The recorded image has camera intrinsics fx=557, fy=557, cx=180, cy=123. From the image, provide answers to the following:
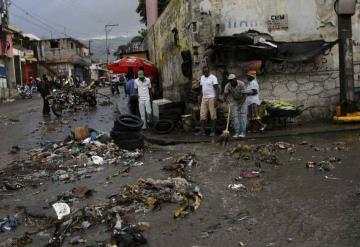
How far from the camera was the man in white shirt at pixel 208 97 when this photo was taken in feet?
46.4

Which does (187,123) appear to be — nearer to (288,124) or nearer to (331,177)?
(288,124)

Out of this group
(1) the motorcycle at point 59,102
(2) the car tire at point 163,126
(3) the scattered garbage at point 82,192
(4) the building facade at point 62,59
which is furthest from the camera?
(4) the building facade at point 62,59

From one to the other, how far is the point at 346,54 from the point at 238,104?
3.77 m

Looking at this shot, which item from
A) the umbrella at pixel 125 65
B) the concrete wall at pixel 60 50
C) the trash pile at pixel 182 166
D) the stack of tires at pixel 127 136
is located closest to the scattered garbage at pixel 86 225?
the trash pile at pixel 182 166

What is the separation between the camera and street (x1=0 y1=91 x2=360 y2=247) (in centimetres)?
625

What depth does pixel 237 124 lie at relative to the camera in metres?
13.6

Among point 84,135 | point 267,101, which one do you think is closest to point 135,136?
point 84,135

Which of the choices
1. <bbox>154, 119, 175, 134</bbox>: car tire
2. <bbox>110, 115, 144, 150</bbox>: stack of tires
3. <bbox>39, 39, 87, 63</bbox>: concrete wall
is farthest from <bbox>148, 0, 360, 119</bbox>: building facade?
<bbox>39, 39, 87, 63</bbox>: concrete wall

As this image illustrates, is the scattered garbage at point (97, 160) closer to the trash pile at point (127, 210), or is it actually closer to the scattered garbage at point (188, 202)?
the trash pile at point (127, 210)

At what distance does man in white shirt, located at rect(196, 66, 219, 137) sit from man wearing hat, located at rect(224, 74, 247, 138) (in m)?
0.62

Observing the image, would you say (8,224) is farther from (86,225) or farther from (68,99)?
(68,99)

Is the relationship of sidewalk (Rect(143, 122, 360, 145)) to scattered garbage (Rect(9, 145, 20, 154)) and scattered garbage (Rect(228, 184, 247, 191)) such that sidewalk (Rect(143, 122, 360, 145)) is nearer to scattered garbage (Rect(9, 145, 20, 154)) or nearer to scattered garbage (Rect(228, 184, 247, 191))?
scattered garbage (Rect(9, 145, 20, 154))

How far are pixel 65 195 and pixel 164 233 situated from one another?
2.51 m

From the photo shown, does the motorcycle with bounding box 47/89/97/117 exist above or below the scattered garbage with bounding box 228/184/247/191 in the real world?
above
